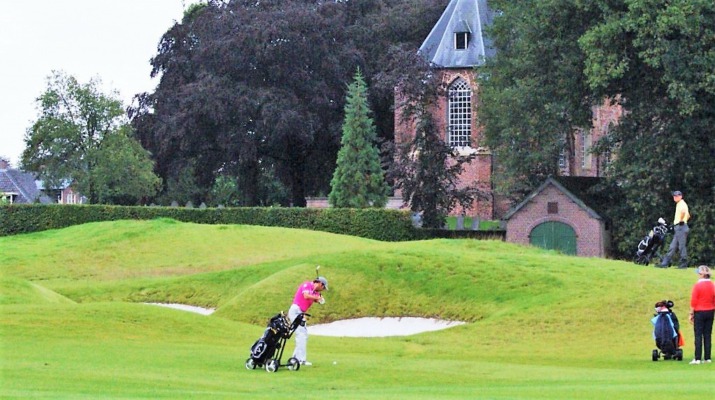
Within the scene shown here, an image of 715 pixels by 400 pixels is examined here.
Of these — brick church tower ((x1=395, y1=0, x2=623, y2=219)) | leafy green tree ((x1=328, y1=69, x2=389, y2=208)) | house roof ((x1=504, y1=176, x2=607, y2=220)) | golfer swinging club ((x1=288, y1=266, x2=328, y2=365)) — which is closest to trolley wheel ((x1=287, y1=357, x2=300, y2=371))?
golfer swinging club ((x1=288, y1=266, x2=328, y2=365))

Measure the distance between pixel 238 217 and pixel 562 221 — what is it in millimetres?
18073

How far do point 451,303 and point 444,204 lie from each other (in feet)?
126

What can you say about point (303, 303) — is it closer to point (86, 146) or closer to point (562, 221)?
point (562, 221)

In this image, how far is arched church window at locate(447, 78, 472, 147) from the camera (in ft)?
319

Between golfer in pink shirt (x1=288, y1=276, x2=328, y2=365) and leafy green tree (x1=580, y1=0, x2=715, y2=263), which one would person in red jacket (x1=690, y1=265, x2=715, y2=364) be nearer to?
golfer in pink shirt (x1=288, y1=276, x2=328, y2=365)

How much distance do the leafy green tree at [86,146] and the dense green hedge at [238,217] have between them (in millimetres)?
17359

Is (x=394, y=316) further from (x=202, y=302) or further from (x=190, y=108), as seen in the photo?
(x=190, y=108)

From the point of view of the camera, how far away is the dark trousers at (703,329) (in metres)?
27.6

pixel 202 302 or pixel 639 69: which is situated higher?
pixel 639 69

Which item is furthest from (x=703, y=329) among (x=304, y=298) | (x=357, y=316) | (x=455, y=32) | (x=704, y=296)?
(x=455, y=32)

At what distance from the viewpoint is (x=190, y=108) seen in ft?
312

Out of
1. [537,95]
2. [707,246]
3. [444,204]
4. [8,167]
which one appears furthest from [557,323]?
[8,167]

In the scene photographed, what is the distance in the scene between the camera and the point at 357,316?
41844 millimetres

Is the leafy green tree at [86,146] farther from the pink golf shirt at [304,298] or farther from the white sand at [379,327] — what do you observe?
the pink golf shirt at [304,298]
